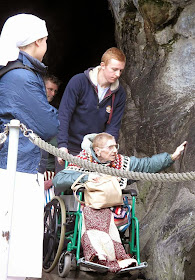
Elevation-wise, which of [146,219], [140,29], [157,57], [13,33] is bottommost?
[146,219]

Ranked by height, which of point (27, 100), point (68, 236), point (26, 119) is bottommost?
point (68, 236)

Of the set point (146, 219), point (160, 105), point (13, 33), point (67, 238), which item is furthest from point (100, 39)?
point (13, 33)

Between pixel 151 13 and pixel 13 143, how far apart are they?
432 cm

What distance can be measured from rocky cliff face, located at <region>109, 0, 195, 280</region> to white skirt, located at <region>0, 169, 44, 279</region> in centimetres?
183

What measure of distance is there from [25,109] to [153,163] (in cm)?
194

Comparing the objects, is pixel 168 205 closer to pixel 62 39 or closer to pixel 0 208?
pixel 0 208

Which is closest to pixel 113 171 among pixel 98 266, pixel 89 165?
pixel 89 165

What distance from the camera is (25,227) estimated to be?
13.4ft

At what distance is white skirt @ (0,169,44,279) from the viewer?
159 inches

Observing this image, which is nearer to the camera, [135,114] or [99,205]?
[99,205]

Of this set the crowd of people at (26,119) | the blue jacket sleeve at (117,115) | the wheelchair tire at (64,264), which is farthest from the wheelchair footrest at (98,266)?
the blue jacket sleeve at (117,115)

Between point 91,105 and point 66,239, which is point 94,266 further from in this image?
point 91,105

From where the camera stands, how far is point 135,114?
8484mm

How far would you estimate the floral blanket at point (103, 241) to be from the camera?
512 centimetres
